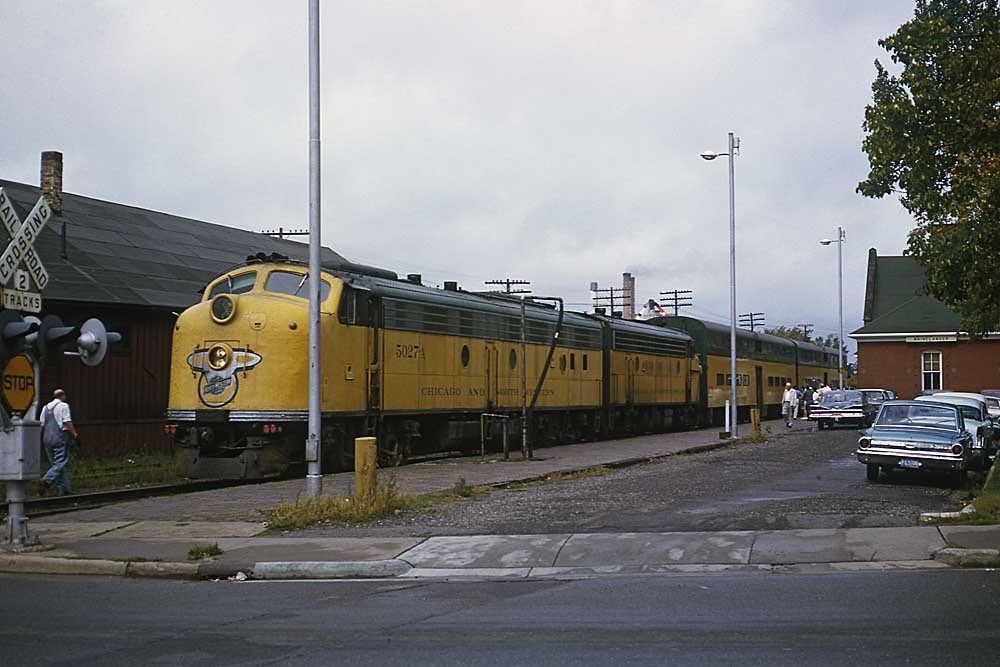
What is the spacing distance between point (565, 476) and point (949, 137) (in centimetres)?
885

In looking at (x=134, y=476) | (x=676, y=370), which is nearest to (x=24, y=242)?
(x=134, y=476)

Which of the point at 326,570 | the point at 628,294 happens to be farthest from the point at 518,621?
the point at 628,294

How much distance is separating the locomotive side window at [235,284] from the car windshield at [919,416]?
39.0 ft

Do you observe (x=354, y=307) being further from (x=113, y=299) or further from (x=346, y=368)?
(x=113, y=299)

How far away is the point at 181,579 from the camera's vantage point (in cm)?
1127

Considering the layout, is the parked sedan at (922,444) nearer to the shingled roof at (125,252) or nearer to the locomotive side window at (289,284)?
the locomotive side window at (289,284)

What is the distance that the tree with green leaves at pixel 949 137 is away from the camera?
16.0 meters

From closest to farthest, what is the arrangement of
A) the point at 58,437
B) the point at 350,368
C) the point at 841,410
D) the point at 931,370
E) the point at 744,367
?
the point at 58,437 < the point at 350,368 < the point at 841,410 < the point at 744,367 < the point at 931,370

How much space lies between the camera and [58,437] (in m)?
18.5

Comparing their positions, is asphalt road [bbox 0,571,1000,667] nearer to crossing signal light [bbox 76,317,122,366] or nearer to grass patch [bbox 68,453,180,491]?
crossing signal light [bbox 76,317,122,366]

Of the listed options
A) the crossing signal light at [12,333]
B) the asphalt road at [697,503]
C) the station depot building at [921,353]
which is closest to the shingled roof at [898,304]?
the station depot building at [921,353]

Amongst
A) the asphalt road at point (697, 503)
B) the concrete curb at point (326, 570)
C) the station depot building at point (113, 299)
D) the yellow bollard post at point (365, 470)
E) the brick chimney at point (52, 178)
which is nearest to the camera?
the concrete curb at point (326, 570)

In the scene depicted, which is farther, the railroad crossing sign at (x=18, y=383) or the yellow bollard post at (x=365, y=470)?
the yellow bollard post at (x=365, y=470)

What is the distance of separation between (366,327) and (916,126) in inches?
407
